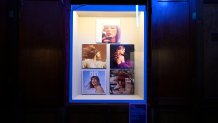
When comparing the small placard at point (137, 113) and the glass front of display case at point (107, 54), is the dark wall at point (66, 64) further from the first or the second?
the glass front of display case at point (107, 54)

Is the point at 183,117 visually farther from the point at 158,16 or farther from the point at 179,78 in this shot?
the point at 158,16

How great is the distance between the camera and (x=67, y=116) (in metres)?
4.52

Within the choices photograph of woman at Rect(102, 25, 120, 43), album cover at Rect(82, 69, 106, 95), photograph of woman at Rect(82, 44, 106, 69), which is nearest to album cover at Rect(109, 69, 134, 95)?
album cover at Rect(82, 69, 106, 95)

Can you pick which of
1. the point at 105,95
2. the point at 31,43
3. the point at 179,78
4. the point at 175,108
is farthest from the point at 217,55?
the point at 31,43

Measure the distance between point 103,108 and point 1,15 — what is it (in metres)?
2.11

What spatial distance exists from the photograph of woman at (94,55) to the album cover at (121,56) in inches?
5.7

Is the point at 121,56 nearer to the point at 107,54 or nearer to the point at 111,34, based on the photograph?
the point at 107,54

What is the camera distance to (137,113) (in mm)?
4539

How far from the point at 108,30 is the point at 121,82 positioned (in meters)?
0.86

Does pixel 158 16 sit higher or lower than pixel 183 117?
higher

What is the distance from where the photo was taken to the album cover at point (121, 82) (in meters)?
4.73

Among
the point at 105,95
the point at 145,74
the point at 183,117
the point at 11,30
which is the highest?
the point at 11,30

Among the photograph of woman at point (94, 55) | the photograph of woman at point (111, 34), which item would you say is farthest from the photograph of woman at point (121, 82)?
the photograph of woman at point (111, 34)

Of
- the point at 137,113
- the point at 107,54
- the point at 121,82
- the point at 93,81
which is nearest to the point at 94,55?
the point at 107,54
